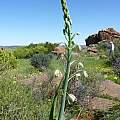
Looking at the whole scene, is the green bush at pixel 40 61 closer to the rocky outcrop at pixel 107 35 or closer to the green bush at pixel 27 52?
the green bush at pixel 27 52

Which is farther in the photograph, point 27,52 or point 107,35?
point 107,35

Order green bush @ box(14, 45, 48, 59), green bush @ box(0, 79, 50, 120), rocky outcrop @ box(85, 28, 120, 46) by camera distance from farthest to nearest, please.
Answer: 1. rocky outcrop @ box(85, 28, 120, 46)
2. green bush @ box(14, 45, 48, 59)
3. green bush @ box(0, 79, 50, 120)

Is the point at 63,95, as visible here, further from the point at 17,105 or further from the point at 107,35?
the point at 107,35

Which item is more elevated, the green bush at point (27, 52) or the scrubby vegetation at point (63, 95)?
the scrubby vegetation at point (63, 95)

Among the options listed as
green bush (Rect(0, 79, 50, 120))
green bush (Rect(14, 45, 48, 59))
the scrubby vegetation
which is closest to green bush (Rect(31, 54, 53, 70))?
the scrubby vegetation

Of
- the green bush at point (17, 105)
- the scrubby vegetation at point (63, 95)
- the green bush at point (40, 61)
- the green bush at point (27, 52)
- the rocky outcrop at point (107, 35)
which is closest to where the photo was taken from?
the scrubby vegetation at point (63, 95)

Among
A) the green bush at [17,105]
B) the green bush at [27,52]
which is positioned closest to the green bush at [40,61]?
the green bush at [27,52]

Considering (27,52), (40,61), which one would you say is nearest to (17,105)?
(40,61)

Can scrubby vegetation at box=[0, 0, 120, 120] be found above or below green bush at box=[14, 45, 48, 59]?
above

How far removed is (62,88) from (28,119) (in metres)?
3.92

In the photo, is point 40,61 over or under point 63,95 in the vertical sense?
under

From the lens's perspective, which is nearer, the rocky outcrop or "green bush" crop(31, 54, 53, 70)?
"green bush" crop(31, 54, 53, 70)

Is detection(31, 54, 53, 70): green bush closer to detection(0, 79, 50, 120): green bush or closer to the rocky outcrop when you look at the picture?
detection(0, 79, 50, 120): green bush

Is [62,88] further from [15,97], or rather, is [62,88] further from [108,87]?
[108,87]
